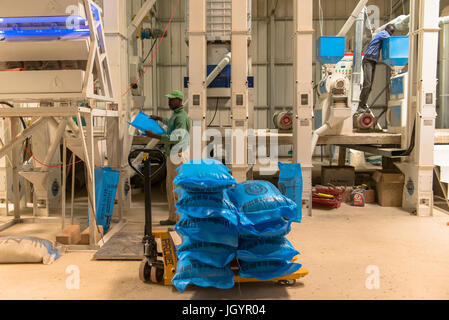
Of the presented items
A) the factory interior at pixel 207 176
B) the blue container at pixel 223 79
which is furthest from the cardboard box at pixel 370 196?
the blue container at pixel 223 79

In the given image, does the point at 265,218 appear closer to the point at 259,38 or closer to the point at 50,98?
the point at 50,98

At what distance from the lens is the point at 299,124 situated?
634cm

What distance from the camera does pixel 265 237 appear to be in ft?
11.8

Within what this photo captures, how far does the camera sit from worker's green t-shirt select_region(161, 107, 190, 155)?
571 cm

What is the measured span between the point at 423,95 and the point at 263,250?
174 inches

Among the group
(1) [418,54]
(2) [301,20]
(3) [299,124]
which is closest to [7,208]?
(3) [299,124]

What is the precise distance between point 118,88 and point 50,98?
64.9 inches

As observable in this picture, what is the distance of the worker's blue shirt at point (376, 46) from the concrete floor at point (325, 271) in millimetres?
4147

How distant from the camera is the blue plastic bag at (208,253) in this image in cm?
344

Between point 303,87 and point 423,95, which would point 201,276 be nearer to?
point 303,87

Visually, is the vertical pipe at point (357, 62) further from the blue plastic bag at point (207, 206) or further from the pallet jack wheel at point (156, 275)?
the pallet jack wheel at point (156, 275)

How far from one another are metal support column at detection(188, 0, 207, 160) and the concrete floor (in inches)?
77.0

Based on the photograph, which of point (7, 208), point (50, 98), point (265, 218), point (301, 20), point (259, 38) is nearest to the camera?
point (265, 218)

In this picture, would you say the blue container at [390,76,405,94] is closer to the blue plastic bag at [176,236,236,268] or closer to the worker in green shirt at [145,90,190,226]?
the worker in green shirt at [145,90,190,226]
